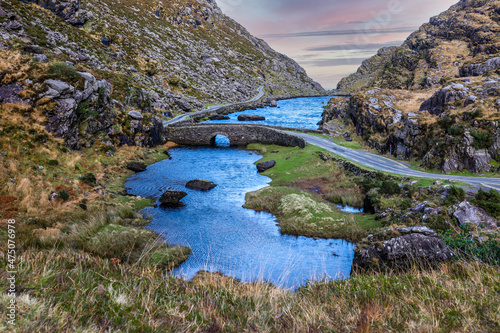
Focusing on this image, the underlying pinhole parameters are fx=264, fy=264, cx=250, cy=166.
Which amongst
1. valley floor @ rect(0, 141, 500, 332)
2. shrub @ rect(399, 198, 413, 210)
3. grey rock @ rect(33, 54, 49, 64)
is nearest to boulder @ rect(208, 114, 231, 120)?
grey rock @ rect(33, 54, 49, 64)

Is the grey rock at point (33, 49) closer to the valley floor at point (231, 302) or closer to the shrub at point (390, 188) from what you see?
the valley floor at point (231, 302)

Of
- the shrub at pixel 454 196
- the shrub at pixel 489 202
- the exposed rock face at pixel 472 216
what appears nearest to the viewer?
the exposed rock face at pixel 472 216

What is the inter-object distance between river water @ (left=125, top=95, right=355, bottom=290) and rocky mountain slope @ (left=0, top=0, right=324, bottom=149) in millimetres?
13344

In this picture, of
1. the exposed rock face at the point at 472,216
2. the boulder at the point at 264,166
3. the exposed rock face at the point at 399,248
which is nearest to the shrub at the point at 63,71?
the boulder at the point at 264,166

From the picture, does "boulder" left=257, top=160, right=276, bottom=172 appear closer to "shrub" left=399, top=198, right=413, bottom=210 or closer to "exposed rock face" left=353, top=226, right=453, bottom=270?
"shrub" left=399, top=198, right=413, bottom=210

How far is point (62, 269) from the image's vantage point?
568 cm

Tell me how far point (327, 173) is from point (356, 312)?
1385 inches

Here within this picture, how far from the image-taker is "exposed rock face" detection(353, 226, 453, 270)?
15289mm

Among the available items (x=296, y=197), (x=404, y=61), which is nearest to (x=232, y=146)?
(x=296, y=197)

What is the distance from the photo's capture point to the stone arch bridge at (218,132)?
65.1m

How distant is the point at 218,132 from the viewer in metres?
67.3

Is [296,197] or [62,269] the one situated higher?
[62,269]

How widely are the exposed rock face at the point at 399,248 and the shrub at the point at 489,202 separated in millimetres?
4534

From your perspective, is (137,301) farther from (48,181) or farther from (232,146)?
(232,146)
